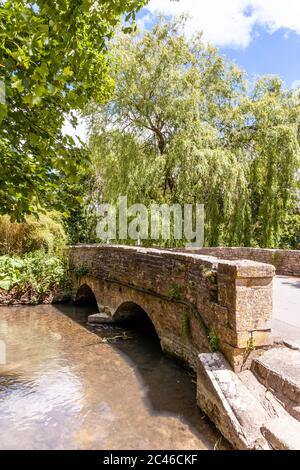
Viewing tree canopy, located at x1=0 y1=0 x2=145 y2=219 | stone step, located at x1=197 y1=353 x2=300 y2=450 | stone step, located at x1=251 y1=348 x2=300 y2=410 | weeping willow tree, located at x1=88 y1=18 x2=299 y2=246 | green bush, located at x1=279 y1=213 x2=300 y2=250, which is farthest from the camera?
green bush, located at x1=279 y1=213 x2=300 y2=250

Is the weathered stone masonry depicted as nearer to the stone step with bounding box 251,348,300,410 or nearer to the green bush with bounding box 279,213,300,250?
the stone step with bounding box 251,348,300,410

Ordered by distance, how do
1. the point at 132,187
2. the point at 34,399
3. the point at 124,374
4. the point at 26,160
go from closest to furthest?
the point at 26,160 → the point at 34,399 → the point at 124,374 → the point at 132,187

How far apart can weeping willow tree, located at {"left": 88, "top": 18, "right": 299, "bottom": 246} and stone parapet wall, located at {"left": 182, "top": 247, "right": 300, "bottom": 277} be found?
177cm

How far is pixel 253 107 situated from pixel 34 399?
13139mm

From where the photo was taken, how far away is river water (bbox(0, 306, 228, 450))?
14.3 ft

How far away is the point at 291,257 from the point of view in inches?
450

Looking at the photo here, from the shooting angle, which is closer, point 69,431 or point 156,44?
point 69,431

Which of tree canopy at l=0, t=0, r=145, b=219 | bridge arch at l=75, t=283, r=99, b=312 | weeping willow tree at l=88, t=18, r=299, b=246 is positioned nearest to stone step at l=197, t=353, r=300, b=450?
tree canopy at l=0, t=0, r=145, b=219

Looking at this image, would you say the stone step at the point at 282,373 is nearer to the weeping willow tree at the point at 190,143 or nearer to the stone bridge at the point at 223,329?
the stone bridge at the point at 223,329

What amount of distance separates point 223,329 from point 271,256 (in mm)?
7620

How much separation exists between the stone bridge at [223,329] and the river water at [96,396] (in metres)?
0.46

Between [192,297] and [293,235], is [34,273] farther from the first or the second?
[293,235]
